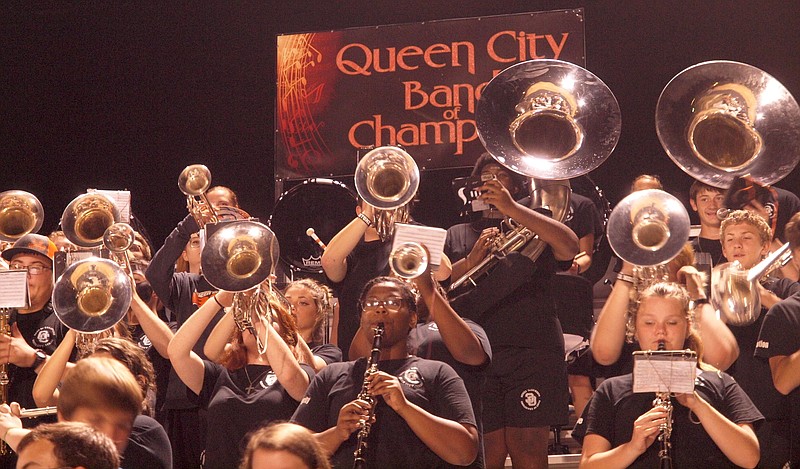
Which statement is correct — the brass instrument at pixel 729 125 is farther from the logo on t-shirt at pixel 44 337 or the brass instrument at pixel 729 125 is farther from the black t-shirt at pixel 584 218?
the logo on t-shirt at pixel 44 337

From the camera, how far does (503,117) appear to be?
196 inches

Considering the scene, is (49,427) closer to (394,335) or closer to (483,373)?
(394,335)

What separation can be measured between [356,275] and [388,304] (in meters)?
0.61

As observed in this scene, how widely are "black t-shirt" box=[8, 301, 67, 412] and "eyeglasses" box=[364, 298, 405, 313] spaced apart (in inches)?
64.7

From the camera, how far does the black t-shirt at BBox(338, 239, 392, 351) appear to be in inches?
179

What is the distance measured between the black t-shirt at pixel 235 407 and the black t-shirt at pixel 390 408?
25 centimetres

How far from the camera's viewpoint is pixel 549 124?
491 cm

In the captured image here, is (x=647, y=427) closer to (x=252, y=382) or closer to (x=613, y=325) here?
(x=613, y=325)

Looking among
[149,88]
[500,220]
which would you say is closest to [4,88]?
[149,88]

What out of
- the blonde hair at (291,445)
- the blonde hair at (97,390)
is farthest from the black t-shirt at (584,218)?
the blonde hair at (291,445)

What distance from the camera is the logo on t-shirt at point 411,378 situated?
387 centimetres

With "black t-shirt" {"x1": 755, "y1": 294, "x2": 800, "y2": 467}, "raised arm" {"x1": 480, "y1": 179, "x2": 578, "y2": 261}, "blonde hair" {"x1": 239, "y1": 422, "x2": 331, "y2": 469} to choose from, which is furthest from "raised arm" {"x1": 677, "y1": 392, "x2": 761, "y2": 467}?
"blonde hair" {"x1": 239, "y1": 422, "x2": 331, "y2": 469}

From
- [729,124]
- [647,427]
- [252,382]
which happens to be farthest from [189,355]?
[729,124]

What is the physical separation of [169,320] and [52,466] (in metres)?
3.06
